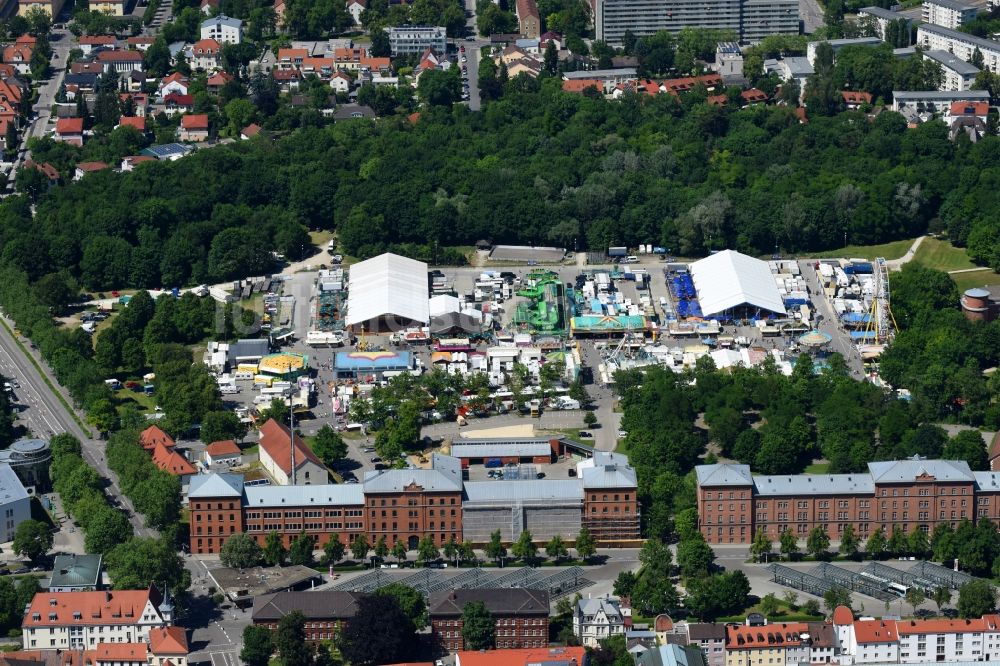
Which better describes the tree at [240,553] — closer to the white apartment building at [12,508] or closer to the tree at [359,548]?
the tree at [359,548]

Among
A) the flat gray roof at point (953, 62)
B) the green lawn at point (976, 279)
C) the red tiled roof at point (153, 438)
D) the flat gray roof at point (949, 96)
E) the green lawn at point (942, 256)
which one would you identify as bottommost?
the red tiled roof at point (153, 438)

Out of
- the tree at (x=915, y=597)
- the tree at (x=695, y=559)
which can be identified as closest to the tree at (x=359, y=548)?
the tree at (x=695, y=559)

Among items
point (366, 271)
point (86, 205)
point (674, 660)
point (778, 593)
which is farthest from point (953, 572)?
point (86, 205)

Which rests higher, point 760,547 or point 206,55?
point 206,55

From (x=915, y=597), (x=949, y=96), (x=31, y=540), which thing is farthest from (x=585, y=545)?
(x=949, y=96)

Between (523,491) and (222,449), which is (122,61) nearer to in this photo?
(222,449)

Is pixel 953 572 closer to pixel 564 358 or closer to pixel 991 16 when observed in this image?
pixel 564 358
